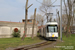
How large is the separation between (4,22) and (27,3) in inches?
569

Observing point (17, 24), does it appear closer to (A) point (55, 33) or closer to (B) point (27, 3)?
(B) point (27, 3)

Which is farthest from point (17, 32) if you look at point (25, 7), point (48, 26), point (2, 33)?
point (48, 26)

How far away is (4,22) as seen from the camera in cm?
3606

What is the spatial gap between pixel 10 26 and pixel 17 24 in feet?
7.78

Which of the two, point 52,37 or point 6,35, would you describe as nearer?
Answer: point 52,37

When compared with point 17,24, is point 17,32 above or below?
below

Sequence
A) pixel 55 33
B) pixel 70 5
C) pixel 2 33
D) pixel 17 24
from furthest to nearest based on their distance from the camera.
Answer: pixel 17 24
pixel 2 33
pixel 70 5
pixel 55 33

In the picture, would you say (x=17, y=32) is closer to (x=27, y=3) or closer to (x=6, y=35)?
(x=6, y=35)

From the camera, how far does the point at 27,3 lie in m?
24.5

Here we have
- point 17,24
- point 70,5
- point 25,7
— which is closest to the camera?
point 25,7

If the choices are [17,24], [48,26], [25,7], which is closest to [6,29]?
[17,24]

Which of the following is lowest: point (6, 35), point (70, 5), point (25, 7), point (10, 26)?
point (6, 35)

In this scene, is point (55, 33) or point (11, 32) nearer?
point (55, 33)

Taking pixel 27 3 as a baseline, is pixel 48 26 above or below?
below
